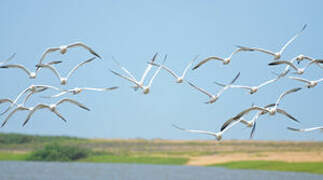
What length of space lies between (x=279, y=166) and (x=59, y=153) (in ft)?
85.8

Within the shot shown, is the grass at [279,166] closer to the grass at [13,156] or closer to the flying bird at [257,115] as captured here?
the grass at [13,156]

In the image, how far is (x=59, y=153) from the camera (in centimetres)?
7050

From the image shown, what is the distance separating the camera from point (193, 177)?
52.9m

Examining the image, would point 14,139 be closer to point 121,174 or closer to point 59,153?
point 59,153

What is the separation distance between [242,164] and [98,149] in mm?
19441

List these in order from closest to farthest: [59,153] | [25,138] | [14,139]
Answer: [59,153], [14,139], [25,138]

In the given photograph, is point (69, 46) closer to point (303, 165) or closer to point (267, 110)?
point (267, 110)

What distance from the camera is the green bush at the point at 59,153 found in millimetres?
68613

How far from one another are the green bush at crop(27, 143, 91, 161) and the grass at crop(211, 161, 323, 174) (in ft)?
53.8

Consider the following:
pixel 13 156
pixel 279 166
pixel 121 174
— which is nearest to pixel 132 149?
pixel 13 156

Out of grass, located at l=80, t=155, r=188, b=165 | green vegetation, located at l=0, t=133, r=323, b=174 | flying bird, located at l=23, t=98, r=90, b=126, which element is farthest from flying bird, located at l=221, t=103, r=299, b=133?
grass, located at l=80, t=155, r=188, b=165

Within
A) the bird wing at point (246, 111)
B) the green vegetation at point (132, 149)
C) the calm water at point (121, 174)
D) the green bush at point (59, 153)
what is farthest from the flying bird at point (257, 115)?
the green bush at point (59, 153)

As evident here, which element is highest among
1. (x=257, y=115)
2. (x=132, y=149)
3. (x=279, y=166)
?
(x=257, y=115)

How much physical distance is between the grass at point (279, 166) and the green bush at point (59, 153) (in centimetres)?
1639
